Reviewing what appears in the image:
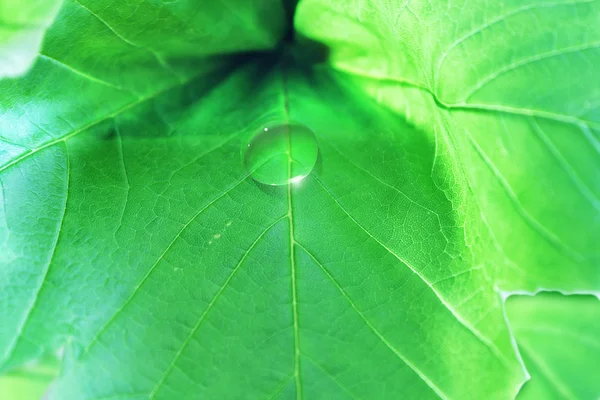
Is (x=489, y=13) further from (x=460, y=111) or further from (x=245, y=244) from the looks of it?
(x=245, y=244)

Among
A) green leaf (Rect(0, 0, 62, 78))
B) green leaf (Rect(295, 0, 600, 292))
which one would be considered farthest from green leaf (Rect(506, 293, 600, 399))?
green leaf (Rect(0, 0, 62, 78))

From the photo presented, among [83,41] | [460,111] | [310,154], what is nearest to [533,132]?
[460,111]

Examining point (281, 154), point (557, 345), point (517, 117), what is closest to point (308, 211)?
point (281, 154)

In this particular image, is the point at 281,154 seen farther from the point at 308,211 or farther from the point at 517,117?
the point at 517,117

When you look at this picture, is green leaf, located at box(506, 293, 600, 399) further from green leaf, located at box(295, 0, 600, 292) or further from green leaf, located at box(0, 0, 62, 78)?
green leaf, located at box(0, 0, 62, 78)

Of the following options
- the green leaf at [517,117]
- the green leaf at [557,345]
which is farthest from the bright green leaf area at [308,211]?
the green leaf at [557,345]

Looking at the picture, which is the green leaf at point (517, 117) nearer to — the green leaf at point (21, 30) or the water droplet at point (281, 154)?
the water droplet at point (281, 154)
